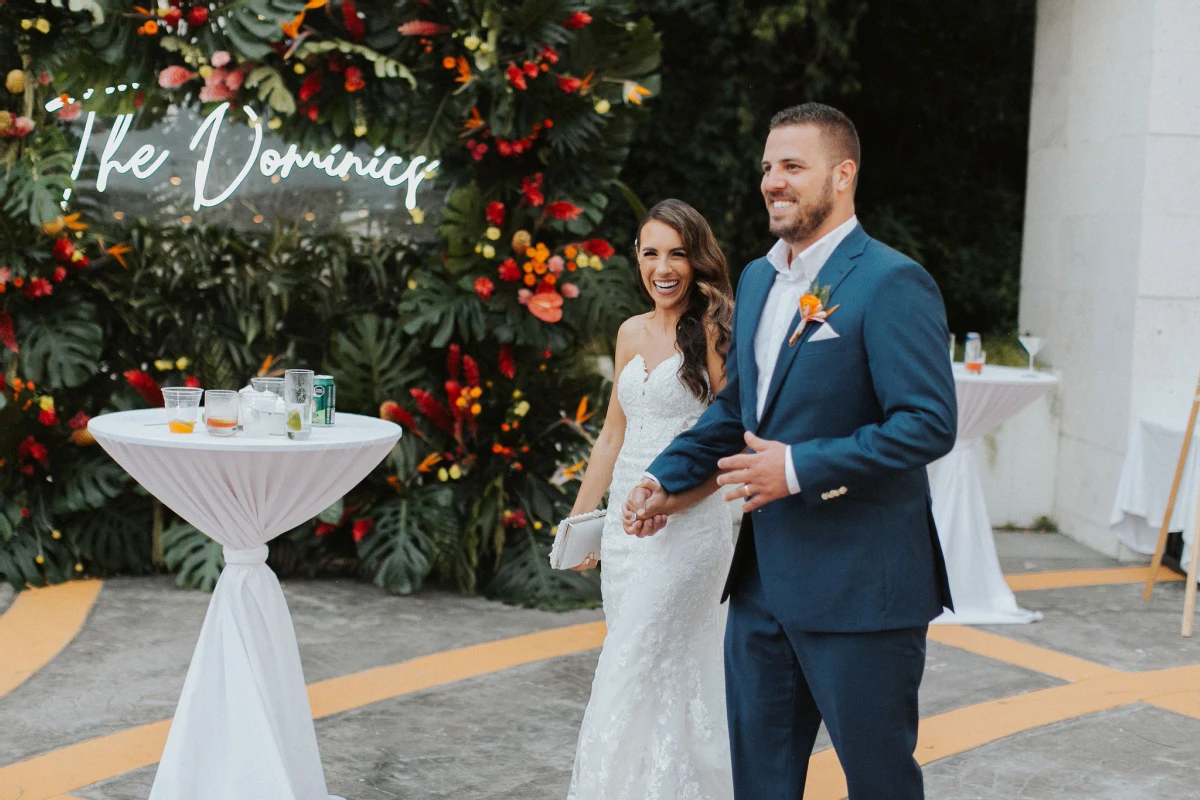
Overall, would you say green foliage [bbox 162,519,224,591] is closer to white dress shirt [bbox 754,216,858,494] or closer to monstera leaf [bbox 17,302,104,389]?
monstera leaf [bbox 17,302,104,389]

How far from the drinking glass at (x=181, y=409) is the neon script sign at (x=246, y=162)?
10.4 ft

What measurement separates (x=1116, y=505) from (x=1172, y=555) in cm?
49

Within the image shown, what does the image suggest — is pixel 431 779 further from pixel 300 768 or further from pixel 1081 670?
pixel 1081 670

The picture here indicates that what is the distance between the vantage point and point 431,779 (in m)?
4.44

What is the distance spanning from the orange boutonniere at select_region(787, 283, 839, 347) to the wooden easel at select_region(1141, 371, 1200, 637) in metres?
4.45

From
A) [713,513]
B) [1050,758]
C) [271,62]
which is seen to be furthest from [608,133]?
[1050,758]

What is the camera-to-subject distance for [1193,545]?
Answer: 6.64 m

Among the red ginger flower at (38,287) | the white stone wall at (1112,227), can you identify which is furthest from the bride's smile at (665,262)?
the white stone wall at (1112,227)

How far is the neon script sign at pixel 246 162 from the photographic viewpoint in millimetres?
6852

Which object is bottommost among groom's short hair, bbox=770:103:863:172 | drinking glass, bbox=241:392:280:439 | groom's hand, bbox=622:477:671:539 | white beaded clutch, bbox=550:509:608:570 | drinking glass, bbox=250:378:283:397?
white beaded clutch, bbox=550:509:608:570

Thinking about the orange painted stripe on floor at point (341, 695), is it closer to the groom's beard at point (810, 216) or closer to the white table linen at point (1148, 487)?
the groom's beard at point (810, 216)

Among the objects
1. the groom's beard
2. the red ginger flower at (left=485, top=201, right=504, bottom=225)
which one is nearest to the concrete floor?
the red ginger flower at (left=485, top=201, right=504, bottom=225)

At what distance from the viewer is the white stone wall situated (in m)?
7.88

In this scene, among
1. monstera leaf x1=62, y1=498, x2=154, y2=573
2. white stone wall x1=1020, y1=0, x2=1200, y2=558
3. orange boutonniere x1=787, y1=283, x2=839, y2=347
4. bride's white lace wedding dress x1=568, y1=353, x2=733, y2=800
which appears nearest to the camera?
orange boutonniere x1=787, y1=283, x2=839, y2=347
